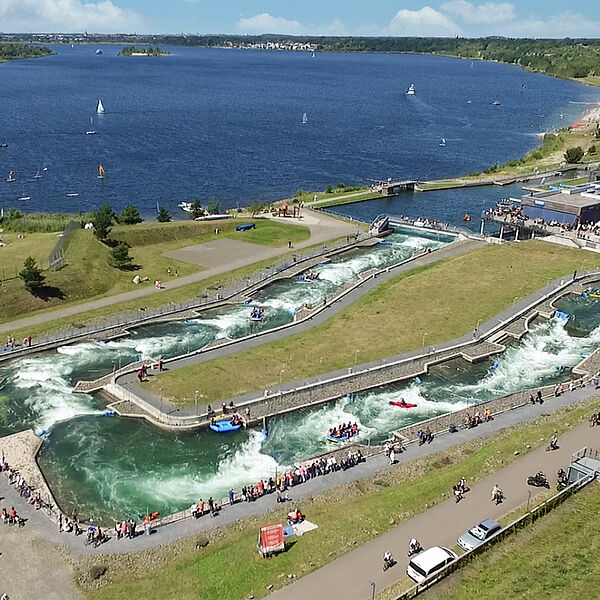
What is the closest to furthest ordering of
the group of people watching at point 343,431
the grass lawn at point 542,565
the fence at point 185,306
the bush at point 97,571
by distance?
the grass lawn at point 542,565 → the bush at point 97,571 → the group of people watching at point 343,431 → the fence at point 185,306

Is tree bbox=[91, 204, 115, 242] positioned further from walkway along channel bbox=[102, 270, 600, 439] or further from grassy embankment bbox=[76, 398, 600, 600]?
grassy embankment bbox=[76, 398, 600, 600]

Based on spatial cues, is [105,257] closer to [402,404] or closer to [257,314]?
[257,314]

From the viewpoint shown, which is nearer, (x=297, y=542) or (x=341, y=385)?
(x=297, y=542)

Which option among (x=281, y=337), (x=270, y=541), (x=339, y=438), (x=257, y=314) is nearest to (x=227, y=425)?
(x=339, y=438)

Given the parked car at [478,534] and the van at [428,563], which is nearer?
the van at [428,563]

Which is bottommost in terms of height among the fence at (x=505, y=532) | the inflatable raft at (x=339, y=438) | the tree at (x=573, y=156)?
the inflatable raft at (x=339, y=438)

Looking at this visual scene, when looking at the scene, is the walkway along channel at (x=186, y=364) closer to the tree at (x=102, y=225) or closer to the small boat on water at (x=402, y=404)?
the small boat on water at (x=402, y=404)

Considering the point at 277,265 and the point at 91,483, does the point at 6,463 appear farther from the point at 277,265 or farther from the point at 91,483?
the point at 277,265

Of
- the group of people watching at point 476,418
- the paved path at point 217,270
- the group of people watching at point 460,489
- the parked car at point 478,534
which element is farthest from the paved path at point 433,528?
the paved path at point 217,270
